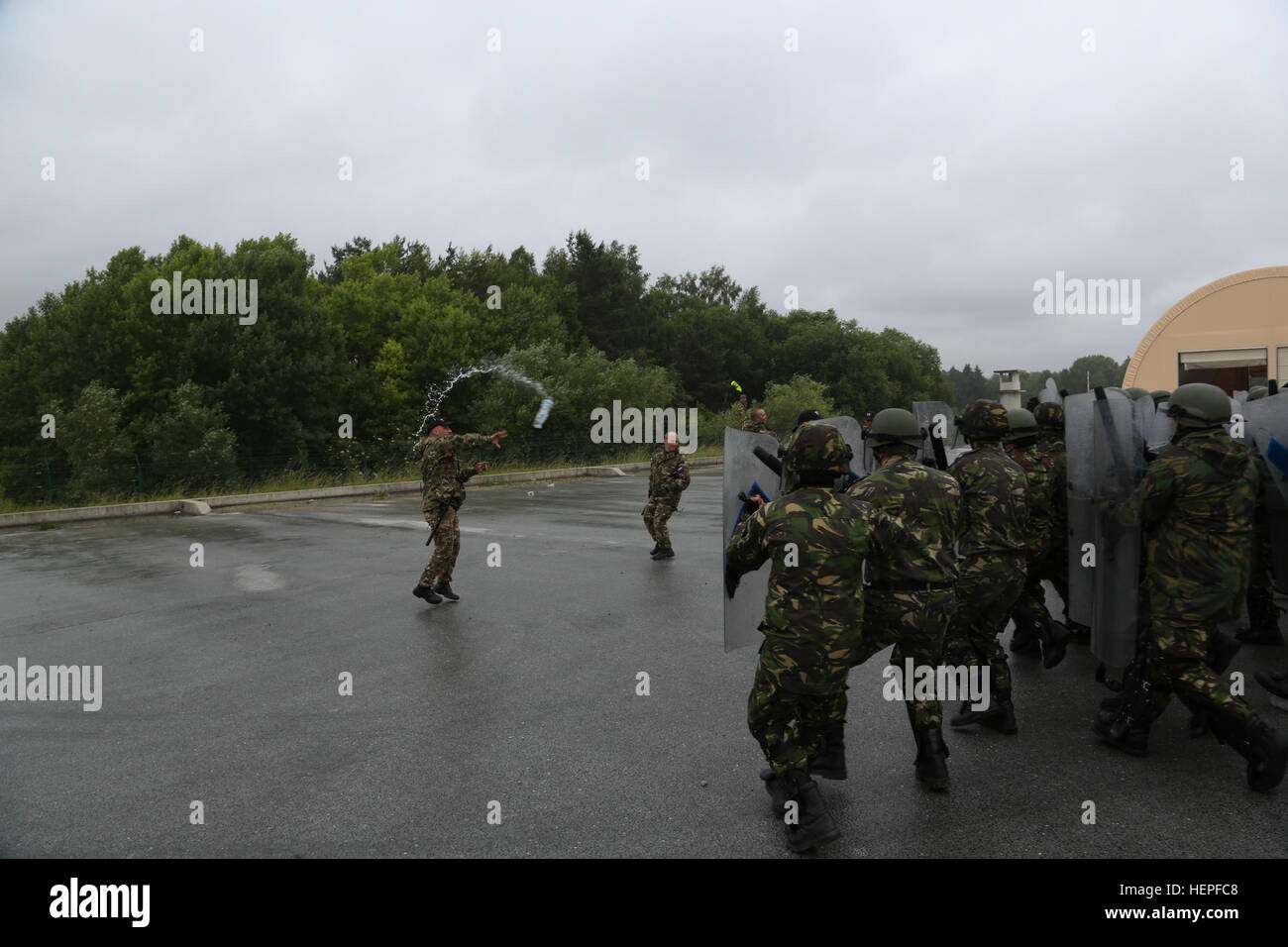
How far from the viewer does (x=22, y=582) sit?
1005 cm

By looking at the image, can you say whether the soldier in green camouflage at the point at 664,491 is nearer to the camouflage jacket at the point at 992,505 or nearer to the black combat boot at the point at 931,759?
the camouflage jacket at the point at 992,505

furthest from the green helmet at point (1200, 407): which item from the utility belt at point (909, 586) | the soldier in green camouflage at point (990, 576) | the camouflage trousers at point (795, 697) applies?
the camouflage trousers at point (795, 697)

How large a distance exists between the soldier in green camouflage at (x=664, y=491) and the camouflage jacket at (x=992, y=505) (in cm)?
615

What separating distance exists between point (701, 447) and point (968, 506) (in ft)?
124

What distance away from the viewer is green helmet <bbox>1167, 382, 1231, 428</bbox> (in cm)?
420

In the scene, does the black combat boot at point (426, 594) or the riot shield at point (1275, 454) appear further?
the black combat boot at point (426, 594)

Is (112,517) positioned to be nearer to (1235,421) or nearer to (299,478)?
(299,478)

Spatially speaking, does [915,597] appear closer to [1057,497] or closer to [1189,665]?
Result: [1189,665]

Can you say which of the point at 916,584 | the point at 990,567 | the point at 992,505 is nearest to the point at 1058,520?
the point at 992,505

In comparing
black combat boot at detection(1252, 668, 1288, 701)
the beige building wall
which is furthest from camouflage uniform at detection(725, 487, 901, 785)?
the beige building wall

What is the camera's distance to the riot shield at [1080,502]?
15.7ft

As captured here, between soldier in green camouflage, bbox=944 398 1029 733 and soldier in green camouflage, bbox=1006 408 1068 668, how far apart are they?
1063 mm

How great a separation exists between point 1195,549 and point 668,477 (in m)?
7.33
